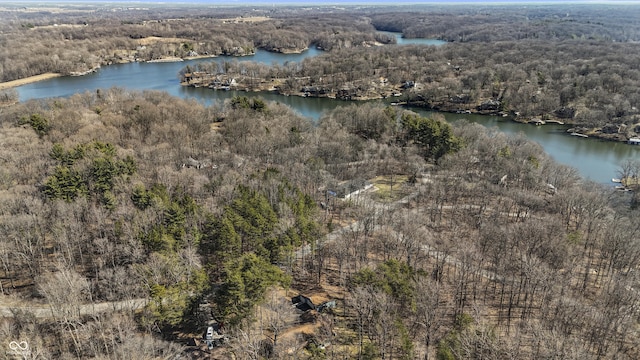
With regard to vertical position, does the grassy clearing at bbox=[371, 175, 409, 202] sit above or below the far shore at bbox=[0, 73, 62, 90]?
below

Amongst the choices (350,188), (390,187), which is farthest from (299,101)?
(350,188)

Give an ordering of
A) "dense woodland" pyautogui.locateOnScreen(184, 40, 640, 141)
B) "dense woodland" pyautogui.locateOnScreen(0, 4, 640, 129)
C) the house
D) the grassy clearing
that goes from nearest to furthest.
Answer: the house < the grassy clearing < "dense woodland" pyautogui.locateOnScreen(184, 40, 640, 141) < "dense woodland" pyautogui.locateOnScreen(0, 4, 640, 129)

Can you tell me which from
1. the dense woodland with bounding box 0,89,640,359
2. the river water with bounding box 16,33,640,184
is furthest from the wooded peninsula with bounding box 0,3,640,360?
the river water with bounding box 16,33,640,184

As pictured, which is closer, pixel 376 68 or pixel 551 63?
pixel 551 63

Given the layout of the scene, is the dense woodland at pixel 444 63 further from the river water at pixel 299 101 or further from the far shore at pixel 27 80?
the river water at pixel 299 101

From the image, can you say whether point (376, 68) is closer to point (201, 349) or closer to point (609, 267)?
point (609, 267)

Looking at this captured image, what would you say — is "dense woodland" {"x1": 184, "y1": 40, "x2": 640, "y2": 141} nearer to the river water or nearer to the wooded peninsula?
the river water

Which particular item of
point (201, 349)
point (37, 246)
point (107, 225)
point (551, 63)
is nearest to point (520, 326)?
point (201, 349)

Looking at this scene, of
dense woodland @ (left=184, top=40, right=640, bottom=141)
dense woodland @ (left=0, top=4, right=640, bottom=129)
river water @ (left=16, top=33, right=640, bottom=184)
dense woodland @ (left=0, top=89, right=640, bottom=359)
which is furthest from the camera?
dense woodland @ (left=0, top=4, right=640, bottom=129)
